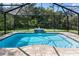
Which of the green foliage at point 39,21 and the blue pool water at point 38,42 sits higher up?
the green foliage at point 39,21

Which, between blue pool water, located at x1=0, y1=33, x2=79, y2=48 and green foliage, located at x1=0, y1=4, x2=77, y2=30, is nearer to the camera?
blue pool water, located at x1=0, y1=33, x2=79, y2=48

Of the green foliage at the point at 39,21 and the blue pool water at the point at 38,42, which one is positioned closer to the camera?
the blue pool water at the point at 38,42

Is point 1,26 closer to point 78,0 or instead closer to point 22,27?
point 22,27

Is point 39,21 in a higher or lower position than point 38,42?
higher

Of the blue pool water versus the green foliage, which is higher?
the green foliage

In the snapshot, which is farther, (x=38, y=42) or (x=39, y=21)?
(x=39, y=21)

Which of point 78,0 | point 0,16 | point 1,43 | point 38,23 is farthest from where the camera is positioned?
point 38,23

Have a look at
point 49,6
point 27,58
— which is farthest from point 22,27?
point 27,58

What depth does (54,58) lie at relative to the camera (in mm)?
4992

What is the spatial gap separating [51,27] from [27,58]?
14.6m

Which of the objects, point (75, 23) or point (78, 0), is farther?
point (75, 23)

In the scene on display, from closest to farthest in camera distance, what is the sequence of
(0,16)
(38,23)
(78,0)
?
1. (78,0)
2. (0,16)
3. (38,23)

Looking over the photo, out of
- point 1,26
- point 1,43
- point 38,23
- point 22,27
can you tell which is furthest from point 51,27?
point 1,43

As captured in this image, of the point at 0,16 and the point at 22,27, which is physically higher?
the point at 0,16
